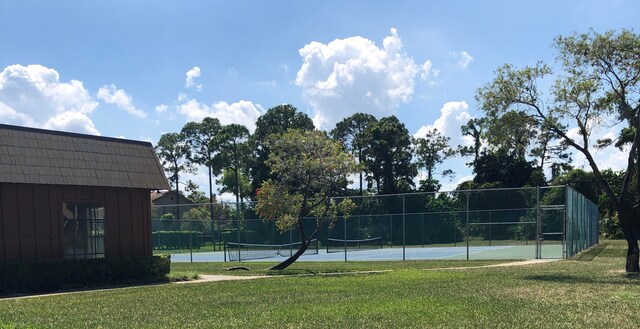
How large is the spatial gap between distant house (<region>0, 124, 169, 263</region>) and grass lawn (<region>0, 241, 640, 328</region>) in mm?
2745

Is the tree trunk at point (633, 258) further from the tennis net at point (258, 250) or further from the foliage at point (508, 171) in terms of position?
the foliage at point (508, 171)

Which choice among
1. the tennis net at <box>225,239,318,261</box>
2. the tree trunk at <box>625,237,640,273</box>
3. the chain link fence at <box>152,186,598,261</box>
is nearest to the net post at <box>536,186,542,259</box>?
the tree trunk at <box>625,237,640,273</box>

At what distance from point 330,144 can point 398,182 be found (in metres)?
44.3

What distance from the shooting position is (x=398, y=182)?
6612 centimetres

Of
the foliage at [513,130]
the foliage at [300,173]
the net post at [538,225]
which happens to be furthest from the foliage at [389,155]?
the foliage at [513,130]

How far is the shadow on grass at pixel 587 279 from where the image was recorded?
14219 millimetres

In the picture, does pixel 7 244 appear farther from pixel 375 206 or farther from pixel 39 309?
pixel 375 206

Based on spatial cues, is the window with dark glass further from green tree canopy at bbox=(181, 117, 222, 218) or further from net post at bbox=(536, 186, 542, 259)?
green tree canopy at bbox=(181, 117, 222, 218)

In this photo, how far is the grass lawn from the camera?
8.55 m

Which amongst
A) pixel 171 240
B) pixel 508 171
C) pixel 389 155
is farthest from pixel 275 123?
pixel 171 240

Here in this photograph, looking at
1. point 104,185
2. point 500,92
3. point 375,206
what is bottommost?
point 375,206

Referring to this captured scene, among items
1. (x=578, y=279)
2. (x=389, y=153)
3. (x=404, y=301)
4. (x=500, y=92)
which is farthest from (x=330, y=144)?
(x=389, y=153)

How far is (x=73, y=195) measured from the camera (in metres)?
17.3

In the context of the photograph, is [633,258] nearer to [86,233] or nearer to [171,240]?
[86,233]
